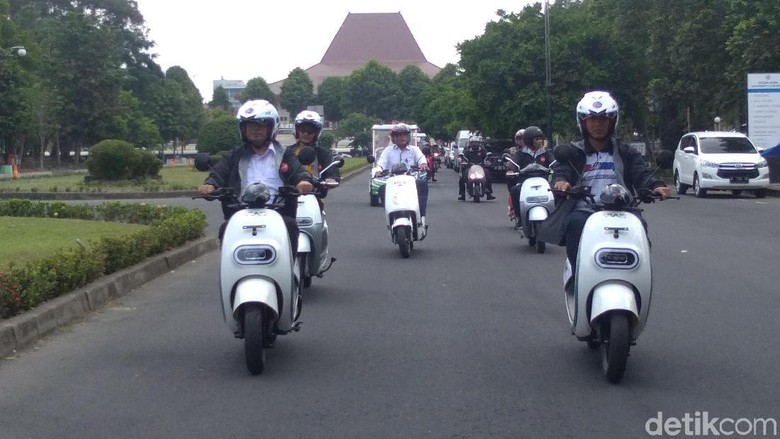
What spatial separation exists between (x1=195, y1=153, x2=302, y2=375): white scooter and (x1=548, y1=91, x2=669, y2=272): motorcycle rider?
183cm


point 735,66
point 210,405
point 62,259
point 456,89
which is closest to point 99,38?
point 456,89

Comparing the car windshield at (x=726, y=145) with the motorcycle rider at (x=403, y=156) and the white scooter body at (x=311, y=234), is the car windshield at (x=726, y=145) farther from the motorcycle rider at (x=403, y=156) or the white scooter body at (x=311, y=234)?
the white scooter body at (x=311, y=234)

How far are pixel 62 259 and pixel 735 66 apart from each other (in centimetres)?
2883

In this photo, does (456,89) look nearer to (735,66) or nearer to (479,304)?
(735,66)

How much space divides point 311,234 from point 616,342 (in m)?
4.24

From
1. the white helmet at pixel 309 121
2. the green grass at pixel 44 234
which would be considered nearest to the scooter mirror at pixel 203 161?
the white helmet at pixel 309 121

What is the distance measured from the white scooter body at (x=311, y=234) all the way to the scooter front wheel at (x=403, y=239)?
286 centimetres


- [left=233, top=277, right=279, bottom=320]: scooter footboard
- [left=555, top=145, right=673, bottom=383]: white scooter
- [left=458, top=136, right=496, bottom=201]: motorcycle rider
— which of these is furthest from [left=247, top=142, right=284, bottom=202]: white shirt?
[left=458, top=136, right=496, bottom=201]: motorcycle rider

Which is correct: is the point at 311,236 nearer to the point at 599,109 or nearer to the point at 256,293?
the point at 256,293

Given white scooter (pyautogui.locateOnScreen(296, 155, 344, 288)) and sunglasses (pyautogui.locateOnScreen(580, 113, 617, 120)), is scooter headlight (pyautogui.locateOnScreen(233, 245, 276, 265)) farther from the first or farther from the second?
white scooter (pyautogui.locateOnScreen(296, 155, 344, 288))

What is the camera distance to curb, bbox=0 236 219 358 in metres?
7.65

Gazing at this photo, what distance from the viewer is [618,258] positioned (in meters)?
6.41

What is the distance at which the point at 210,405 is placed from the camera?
6.09 metres

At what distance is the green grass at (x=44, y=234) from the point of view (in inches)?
492
